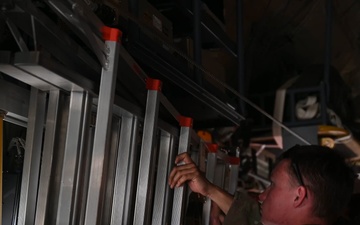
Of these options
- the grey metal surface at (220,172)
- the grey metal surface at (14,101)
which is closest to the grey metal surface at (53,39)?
the grey metal surface at (14,101)

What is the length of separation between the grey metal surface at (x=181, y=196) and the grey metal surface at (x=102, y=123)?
1.98 feet

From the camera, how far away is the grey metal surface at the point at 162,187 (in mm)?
1894

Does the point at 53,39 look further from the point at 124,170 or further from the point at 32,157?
the point at 124,170

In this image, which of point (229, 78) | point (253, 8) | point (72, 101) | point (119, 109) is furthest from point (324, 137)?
point (72, 101)

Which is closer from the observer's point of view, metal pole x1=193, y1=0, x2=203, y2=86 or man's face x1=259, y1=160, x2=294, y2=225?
man's face x1=259, y1=160, x2=294, y2=225

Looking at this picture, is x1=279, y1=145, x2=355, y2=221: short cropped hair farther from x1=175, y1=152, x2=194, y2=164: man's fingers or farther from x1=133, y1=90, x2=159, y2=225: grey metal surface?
x1=133, y1=90, x2=159, y2=225: grey metal surface

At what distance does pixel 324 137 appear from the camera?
355cm

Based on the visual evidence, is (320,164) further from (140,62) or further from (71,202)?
(71,202)

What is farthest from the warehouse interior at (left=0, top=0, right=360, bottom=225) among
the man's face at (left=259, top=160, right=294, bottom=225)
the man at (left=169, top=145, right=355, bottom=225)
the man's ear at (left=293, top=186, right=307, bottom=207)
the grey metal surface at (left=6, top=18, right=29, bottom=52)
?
the man's ear at (left=293, top=186, right=307, bottom=207)

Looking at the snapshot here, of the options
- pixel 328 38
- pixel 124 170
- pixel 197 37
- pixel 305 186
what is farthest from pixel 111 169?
pixel 328 38

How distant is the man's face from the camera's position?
174cm

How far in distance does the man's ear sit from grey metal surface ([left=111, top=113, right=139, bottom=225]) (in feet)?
1.77

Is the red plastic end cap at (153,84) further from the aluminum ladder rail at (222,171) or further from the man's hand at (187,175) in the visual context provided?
the aluminum ladder rail at (222,171)

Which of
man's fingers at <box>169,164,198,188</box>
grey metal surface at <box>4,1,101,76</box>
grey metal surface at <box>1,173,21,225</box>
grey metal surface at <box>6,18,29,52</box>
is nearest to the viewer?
grey metal surface at <box>4,1,101,76</box>
